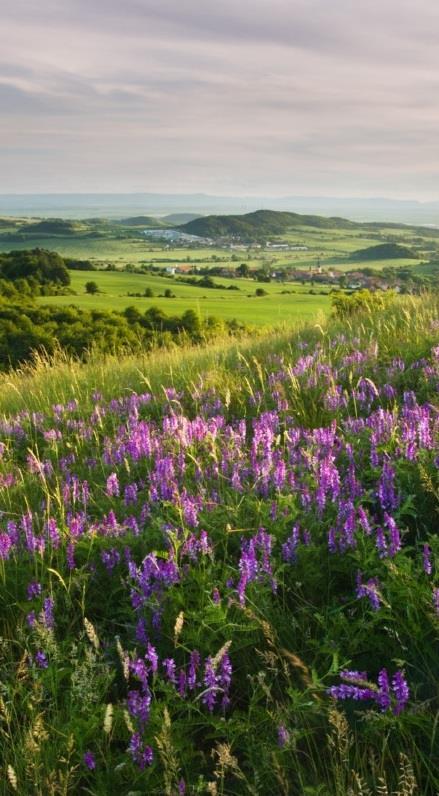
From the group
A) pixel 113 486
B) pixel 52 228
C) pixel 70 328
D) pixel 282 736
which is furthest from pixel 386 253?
pixel 282 736

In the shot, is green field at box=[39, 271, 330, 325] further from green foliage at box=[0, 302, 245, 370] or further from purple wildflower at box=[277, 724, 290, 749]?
purple wildflower at box=[277, 724, 290, 749]

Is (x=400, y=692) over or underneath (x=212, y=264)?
underneath

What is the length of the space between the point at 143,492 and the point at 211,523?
2.56ft

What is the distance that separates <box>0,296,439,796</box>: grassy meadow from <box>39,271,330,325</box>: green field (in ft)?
157

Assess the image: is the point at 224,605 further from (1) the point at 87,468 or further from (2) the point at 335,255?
(2) the point at 335,255

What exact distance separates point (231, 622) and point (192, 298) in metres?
77.1

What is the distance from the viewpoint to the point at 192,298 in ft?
257

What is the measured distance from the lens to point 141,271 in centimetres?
11519

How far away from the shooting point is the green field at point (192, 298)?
6022 cm

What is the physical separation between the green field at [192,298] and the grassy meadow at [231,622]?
47781 mm

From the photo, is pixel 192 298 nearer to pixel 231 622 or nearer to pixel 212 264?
pixel 212 264

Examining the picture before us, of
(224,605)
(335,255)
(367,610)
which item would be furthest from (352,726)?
(335,255)

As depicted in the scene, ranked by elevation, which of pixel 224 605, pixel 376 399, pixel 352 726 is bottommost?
pixel 352 726

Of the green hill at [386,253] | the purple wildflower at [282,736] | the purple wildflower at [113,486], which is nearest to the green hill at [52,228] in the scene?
the green hill at [386,253]
